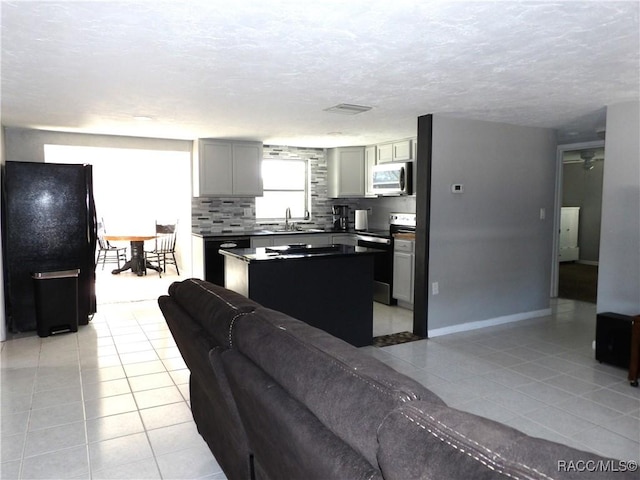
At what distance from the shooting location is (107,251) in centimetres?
878

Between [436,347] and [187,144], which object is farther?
[187,144]

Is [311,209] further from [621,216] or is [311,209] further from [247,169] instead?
[621,216]

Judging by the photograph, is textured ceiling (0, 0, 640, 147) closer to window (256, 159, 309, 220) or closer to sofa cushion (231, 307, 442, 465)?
sofa cushion (231, 307, 442, 465)

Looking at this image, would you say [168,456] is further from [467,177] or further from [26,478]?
[467,177]

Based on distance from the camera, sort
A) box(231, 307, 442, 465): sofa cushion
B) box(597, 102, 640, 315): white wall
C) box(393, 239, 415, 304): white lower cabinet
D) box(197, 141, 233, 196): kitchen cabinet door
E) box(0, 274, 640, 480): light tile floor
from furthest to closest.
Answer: box(197, 141, 233, 196): kitchen cabinet door
box(393, 239, 415, 304): white lower cabinet
box(597, 102, 640, 315): white wall
box(0, 274, 640, 480): light tile floor
box(231, 307, 442, 465): sofa cushion

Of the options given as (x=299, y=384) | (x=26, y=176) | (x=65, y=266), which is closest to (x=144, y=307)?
(x=65, y=266)

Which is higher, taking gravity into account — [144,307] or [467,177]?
[467,177]

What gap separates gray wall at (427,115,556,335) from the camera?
4637mm

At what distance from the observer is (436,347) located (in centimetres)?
431

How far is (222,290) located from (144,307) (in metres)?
4.18

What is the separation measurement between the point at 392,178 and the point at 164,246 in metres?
4.69

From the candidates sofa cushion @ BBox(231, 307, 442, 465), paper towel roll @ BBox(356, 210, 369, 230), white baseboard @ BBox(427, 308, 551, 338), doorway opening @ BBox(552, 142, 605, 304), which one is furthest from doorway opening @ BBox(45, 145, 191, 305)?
doorway opening @ BBox(552, 142, 605, 304)

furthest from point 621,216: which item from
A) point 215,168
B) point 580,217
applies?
point 580,217

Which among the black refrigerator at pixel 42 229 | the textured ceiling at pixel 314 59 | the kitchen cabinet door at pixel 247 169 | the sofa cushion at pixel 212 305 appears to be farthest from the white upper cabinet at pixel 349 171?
the sofa cushion at pixel 212 305
